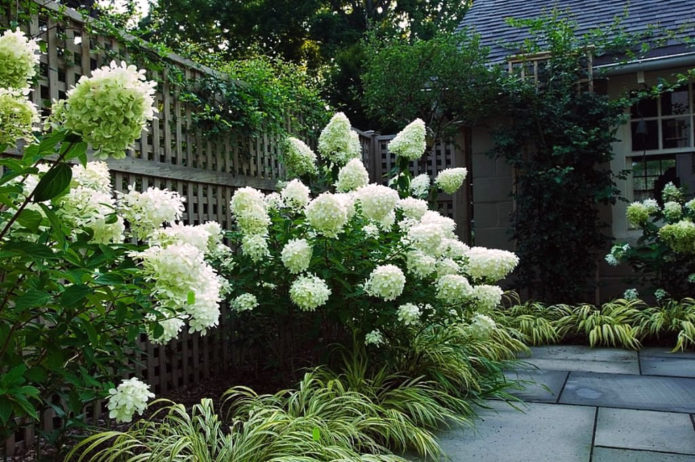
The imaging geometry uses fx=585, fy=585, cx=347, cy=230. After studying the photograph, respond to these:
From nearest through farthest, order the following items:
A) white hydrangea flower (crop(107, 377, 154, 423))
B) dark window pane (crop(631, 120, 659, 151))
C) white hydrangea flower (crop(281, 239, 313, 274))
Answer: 1. white hydrangea flower (crop(107, 377, 154, 423))
2. white hydrangea flower (crop(281, 239, 313, 274))
3. dark window pane (crop(631, 120, 659, 151))

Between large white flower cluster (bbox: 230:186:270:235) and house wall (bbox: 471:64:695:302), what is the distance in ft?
13.6

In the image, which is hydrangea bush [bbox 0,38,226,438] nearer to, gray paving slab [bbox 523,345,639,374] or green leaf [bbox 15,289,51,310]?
green leaf [bbox 15,289,51,310]

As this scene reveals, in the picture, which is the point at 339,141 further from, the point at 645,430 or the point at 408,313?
the point at 645,430

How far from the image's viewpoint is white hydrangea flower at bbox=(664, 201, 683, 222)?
5.59 meters

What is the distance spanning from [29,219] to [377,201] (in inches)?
76.6

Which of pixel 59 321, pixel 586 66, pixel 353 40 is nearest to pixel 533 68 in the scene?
pixel 586 66

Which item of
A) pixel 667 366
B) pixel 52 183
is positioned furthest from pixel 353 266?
pixel 667 366

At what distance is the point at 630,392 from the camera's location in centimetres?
364

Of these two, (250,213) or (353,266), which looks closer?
(250,213)

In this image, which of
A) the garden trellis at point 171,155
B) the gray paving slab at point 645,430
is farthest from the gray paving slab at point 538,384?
the garden trellis at point 171,155

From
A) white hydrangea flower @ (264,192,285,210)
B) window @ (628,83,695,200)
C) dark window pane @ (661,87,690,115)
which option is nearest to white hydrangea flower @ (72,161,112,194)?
white hydrangea flower @ (264,192,285,210)

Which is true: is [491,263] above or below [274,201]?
below

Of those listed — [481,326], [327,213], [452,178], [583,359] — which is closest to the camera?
[327,213]

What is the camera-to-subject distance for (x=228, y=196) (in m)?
4.59
